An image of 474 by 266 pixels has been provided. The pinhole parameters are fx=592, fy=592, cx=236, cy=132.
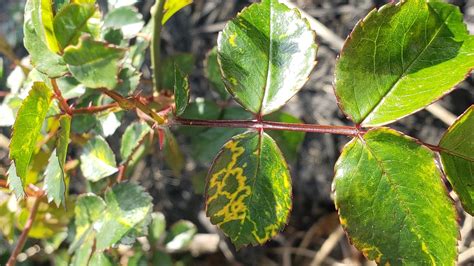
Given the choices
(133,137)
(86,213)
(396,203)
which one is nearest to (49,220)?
(86,213)

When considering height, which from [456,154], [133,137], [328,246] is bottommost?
[328,246]

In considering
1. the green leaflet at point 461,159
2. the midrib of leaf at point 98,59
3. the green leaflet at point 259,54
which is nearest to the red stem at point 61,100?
the midrib of leaf at point 98,59

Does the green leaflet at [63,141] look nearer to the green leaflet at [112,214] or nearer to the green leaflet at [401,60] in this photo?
the green leaflet at [112,214]

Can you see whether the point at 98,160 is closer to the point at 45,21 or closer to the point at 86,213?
the point at 86,213

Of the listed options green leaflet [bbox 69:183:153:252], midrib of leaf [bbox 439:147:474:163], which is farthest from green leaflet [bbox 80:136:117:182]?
midrib of leaf [bbox 439:147:474:163]

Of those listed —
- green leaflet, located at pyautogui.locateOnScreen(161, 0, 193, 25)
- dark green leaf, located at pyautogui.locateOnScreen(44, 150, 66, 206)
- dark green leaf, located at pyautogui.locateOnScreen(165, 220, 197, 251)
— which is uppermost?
green leaflet, located at pyautogui.locateOnScreen(161, 0, 193, 25)

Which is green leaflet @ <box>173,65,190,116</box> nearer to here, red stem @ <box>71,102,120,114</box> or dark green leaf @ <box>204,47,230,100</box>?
red stem @ <box>71,102,120,114</box>
